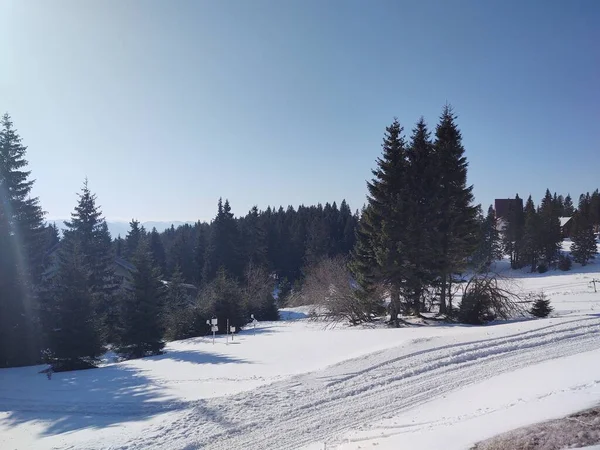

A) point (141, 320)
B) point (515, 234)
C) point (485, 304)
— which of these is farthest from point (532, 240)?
point (141, 320)

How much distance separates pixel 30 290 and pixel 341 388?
17.8 m

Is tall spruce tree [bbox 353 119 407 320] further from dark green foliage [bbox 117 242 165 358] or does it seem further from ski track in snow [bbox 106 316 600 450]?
dark green foliage [bbox 117 242 165 358]

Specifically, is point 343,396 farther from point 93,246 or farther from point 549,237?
point 549,237

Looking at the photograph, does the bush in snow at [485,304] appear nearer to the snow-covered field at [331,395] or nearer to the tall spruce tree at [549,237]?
the snow-covered field at [331,395]

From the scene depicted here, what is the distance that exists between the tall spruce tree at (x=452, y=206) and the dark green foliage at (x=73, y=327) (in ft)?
55.3

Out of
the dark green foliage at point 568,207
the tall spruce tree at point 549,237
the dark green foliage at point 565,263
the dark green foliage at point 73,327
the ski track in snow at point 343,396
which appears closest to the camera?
the ski track in snow at point 343,396


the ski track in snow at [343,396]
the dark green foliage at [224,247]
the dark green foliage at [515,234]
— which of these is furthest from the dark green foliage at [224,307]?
the dark green foliage at [515,234]

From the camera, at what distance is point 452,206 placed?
2089cm

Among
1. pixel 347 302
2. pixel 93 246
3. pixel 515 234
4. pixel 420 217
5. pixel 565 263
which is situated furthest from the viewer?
pixel 515 234

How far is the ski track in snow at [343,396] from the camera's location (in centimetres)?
732

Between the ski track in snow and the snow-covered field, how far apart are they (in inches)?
1.4

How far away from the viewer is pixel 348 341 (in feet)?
49.5

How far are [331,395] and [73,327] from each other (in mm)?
12642

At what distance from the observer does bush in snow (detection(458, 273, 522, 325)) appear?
19.2 meters
